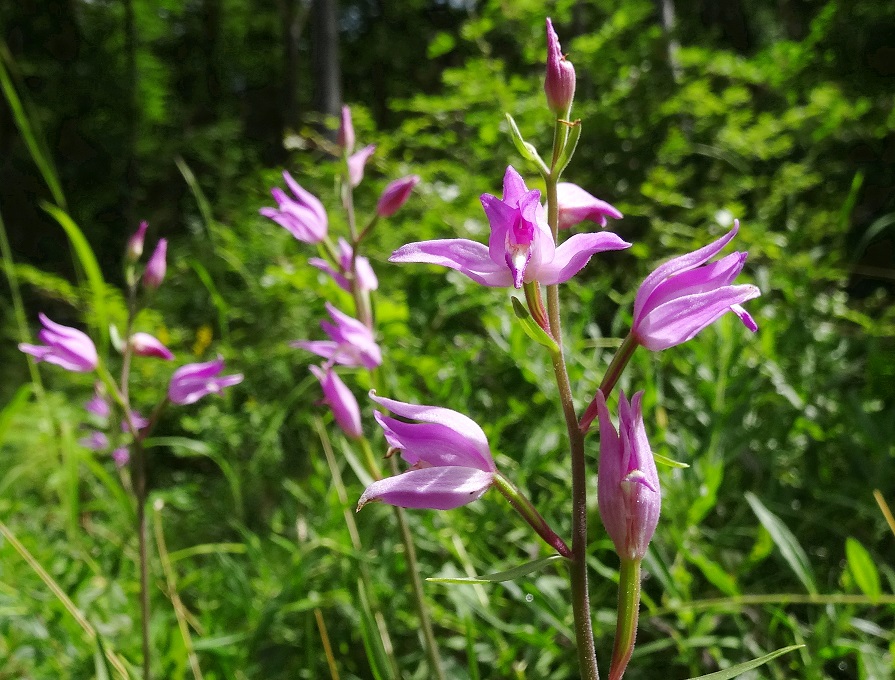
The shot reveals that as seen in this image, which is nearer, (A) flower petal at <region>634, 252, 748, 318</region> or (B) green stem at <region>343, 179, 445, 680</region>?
(A) flower petal at <region>634, 252, 748, 318</region>

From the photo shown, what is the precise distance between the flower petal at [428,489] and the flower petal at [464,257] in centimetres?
14

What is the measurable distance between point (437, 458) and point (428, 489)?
35 mm

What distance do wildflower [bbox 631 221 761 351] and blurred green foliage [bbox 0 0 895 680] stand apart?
49 cm

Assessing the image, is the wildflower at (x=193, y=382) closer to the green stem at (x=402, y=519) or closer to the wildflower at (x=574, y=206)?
the green stem at (x=402, y=519)

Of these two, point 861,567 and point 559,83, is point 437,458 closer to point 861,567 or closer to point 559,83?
point 559,83

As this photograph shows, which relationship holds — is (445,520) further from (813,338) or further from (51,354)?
(813,338)

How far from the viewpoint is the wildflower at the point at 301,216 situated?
1.00 meters

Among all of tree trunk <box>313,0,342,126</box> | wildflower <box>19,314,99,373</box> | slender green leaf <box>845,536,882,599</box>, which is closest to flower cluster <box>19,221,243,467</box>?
wildflower <box>19,314,99,373</box>

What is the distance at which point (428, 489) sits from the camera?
1.56 feet

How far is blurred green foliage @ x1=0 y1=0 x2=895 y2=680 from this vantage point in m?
1.05

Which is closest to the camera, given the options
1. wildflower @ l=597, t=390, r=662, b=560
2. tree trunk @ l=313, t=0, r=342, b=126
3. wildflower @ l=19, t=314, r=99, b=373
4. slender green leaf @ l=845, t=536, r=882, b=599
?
wildflower @ l=597, t=390, r=662, b=560

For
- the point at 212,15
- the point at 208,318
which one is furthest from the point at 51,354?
the point at 212,15

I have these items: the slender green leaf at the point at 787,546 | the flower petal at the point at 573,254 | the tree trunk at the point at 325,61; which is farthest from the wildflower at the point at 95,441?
the tree trunk at the point at 325,61

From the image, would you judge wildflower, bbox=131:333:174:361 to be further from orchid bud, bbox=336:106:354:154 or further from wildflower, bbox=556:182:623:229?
wildflower, bbox=556:182:623:229
